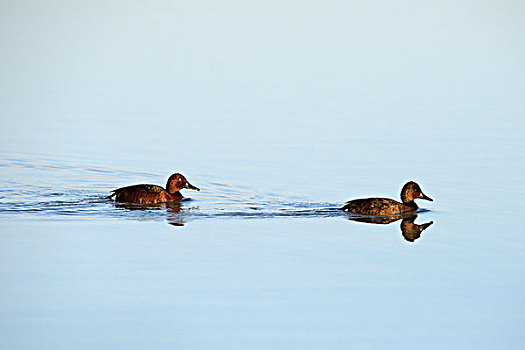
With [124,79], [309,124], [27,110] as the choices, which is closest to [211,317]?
[309,124]

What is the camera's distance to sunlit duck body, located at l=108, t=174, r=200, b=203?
13117 millimetres

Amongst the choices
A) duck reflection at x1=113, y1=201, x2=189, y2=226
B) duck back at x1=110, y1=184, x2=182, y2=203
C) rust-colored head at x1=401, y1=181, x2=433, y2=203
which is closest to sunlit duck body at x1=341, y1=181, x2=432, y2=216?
rust-colored head at x1=401, y1=181, x2=433, y2=203

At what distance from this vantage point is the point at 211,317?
26.7 feet

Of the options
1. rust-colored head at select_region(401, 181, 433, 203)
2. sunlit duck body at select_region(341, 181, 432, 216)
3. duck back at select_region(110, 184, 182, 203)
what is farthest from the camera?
duck back at select_region(110, 184, 182, 203)

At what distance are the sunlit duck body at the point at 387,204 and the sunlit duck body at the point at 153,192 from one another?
8.03 ft

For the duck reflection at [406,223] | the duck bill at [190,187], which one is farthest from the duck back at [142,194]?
the duck reflection at [406,223]

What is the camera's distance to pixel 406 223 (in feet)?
40.4

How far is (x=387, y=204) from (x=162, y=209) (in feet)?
9.78

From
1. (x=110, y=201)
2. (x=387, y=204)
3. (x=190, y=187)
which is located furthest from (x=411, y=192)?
(x=110, y=201)

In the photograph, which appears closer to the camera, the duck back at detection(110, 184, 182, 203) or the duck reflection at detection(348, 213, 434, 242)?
the duck reflection at detection(348, 213, 434, 242)

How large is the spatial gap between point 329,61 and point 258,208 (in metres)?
17.6

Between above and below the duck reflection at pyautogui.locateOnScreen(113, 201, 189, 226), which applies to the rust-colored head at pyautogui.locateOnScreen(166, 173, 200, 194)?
above

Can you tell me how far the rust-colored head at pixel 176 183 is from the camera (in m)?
13.7

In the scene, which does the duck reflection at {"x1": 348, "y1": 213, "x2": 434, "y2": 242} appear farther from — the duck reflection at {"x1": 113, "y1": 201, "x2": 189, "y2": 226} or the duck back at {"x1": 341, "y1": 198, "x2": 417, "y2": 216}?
the duck reflection at {"x1": 113, "y1": 201, "x2": 189, "y2": 226}
